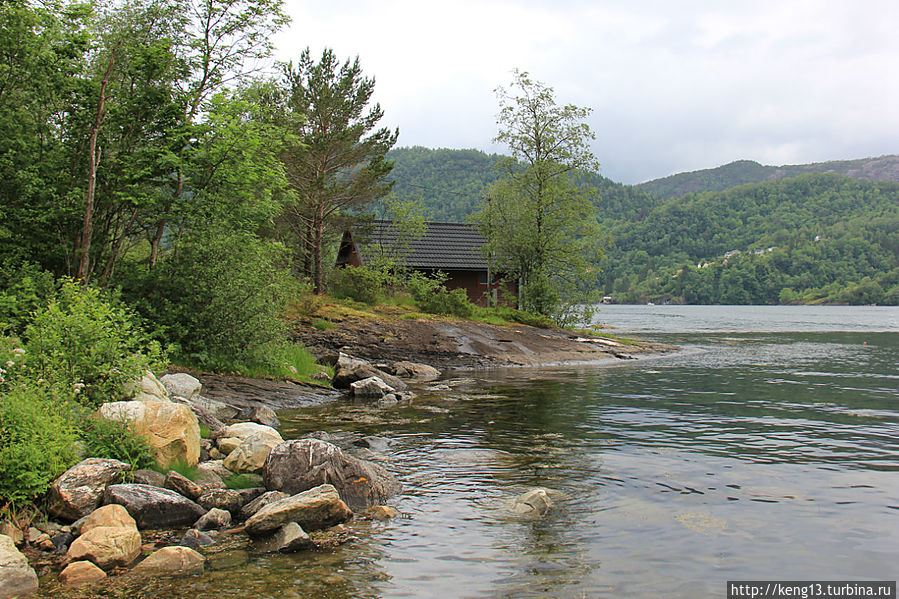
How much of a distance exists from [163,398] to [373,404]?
8209 millimetres

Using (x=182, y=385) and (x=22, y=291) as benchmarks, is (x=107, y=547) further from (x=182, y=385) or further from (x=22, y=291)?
(x=22, y=291)

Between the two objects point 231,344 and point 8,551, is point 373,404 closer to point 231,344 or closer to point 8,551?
point 231,344

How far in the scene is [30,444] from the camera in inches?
298

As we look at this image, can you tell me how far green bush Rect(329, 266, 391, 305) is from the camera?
31.9 metres

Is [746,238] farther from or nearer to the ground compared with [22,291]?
farther from the ground

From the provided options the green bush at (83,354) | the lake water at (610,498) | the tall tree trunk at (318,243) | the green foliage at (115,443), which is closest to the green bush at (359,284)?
the tall tree trunk at (318,243)

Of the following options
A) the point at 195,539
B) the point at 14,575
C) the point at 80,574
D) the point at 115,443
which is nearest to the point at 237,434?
the point at 115,443

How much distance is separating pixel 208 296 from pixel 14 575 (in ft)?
40.3

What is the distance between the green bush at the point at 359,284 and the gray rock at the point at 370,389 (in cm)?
1174

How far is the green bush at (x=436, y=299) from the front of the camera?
33.7 meters

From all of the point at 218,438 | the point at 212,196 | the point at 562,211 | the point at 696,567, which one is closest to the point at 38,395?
the point at 218,438

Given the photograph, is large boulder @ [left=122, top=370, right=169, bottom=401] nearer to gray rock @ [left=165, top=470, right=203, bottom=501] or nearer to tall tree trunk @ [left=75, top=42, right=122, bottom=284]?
gray rock @ [left=165, top=470, right=203, bottom=501]

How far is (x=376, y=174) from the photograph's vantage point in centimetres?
3275

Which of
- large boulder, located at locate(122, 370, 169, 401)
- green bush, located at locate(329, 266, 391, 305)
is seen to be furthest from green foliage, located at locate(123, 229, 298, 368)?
green bush, located at locate(329, 266, 391, 305)
